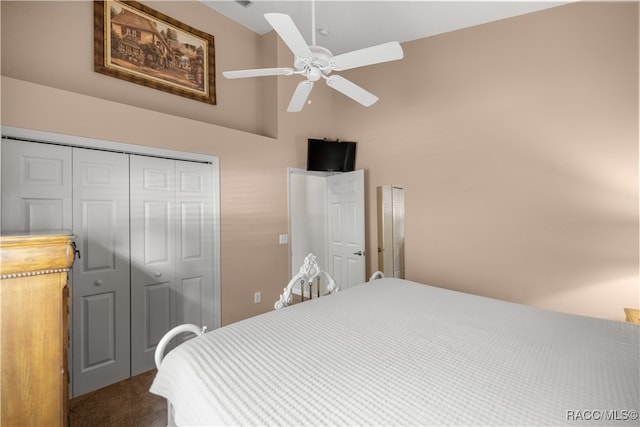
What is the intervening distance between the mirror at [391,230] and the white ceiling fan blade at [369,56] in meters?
2.02

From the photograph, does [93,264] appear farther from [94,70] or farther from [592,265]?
[592,265]

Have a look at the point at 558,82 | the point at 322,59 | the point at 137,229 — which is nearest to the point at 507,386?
the point at 322,59

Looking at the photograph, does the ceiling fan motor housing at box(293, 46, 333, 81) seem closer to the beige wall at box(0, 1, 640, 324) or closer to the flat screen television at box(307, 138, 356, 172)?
the beige wall at box(0, 1, 640, 324)

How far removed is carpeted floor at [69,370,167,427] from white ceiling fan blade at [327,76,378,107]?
2.42 meters

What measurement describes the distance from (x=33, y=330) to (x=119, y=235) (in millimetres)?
1150

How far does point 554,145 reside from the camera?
277 cm

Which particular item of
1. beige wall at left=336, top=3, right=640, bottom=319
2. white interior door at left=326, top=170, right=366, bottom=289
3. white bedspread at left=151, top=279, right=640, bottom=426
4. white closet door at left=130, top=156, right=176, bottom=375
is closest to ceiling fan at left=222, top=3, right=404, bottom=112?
white closet door at left=130, top=156, right=176, bottom=375

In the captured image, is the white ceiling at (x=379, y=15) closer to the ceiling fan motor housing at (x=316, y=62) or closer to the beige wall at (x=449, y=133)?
the beige wall at (x=449, y=133)

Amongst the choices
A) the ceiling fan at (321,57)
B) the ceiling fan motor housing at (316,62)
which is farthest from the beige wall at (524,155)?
the ceiling fan motor housing at (316,62)

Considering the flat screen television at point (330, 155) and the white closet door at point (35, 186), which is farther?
the flat screen television at point (330, 155)

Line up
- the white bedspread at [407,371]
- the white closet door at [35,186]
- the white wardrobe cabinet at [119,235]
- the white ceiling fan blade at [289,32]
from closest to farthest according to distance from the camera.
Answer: the white bedspread at [407,371]
the white ceiling fan blade at [289,32]
the white closet door at [35,186]
the white wardrobe cabinet at [119,235]

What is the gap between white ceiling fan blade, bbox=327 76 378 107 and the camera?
1.99 meters

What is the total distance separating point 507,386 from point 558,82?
2.94 metres

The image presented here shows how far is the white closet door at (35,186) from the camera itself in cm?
194
